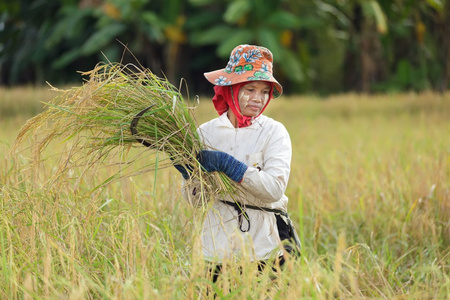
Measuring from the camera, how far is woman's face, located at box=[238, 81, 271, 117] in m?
2.53

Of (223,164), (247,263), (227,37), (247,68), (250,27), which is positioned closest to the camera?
(247,263)

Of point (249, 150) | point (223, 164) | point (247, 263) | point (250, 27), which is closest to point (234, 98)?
point (249, 150)

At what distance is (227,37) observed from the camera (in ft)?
48.0

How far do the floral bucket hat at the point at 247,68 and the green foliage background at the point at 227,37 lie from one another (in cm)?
889

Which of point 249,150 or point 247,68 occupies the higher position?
point 247,68

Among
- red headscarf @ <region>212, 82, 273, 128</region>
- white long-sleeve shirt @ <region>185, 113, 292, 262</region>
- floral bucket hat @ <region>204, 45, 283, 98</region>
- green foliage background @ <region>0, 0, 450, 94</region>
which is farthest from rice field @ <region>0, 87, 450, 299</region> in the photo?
green foliage background @ <region>0, 0, 450, 94</region>

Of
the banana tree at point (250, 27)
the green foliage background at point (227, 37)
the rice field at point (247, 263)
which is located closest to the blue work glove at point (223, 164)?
the rice field at point (247, 263)

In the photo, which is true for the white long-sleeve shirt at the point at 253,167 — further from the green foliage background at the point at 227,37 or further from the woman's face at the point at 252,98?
the green foliage background at the point at 227,37

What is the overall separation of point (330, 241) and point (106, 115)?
198cm

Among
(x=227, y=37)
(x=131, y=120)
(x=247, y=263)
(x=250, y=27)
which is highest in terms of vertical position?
(x=250, y=27)

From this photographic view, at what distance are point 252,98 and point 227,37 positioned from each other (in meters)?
12.3

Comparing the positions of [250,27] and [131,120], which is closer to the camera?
[131,120]

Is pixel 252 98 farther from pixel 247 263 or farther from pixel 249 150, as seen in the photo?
pixel 247 263

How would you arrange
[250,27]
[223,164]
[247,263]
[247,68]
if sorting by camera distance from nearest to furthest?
[247,263] → [223,164] → [247,68] → [250,27]
